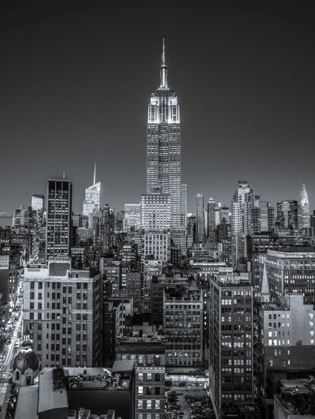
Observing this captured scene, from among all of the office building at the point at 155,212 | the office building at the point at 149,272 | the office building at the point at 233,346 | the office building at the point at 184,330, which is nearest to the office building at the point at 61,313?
the office building at the point at 233,346

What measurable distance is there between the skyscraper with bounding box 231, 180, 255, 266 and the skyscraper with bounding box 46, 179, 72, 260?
55.9 meters

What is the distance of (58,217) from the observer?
502 feet

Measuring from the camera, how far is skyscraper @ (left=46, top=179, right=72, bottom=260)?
5955 inches

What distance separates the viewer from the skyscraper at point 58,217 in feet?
496

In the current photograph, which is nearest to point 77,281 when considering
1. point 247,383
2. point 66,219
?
point 247,383

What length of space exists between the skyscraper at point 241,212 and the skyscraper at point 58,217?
183 feet

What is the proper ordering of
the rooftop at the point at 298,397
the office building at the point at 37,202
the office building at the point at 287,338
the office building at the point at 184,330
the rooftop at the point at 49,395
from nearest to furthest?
the rooftop at the point at 49,395, the rooftop at the point at 298,397, the office building at the point at 287,338, the office building at the point at 184,330, the office building at the point at 37,202

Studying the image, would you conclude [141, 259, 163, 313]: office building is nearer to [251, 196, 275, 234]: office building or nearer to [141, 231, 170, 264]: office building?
[141, 231, 170, 264]: office building

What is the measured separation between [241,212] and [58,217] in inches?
2699

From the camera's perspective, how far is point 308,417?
2981 cm

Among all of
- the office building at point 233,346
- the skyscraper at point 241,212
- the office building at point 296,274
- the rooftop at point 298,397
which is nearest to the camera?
the rooftop at point 298,397

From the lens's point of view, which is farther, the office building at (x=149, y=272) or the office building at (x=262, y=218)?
the office building at (x=262, y=218)

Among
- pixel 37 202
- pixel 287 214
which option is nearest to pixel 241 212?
pixel 287 214

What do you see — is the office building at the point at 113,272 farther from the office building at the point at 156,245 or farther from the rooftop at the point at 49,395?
the rooftop at the point at 49,395
